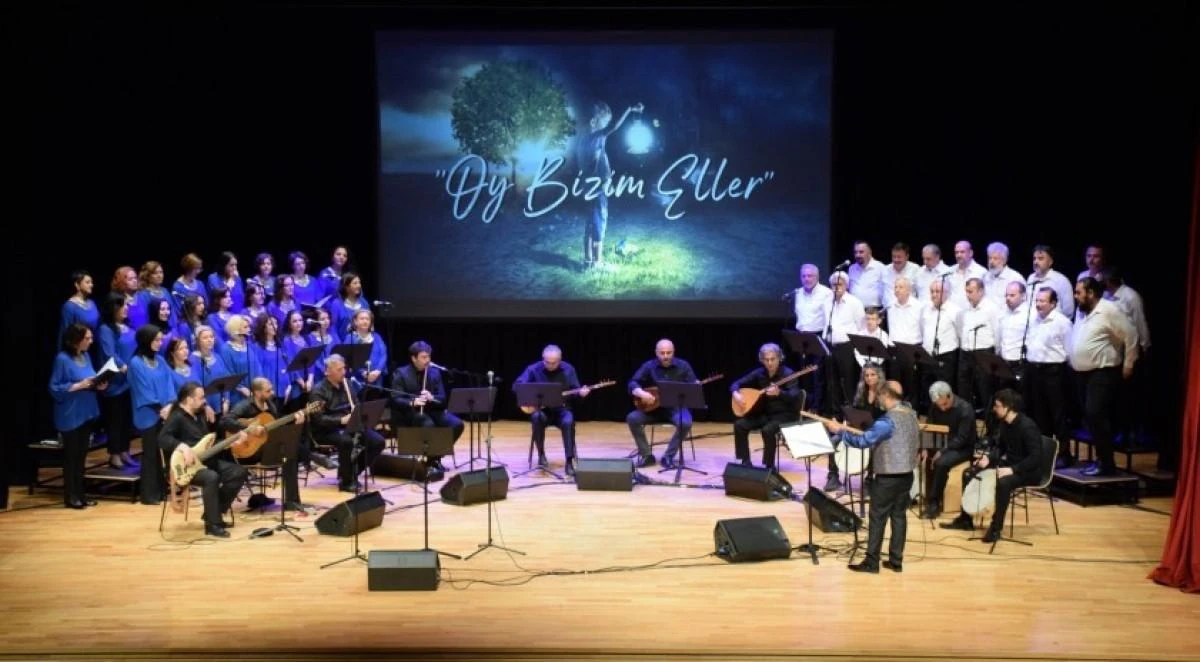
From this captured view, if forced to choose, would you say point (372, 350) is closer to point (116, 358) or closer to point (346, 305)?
point (346, 305)

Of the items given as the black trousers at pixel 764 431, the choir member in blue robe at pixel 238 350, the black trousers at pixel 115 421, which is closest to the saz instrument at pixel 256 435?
the choir member in blue robe at pixel 238 350

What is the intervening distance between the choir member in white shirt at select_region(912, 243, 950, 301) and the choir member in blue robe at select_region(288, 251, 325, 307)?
678 cm

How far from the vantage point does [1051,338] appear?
11508mm

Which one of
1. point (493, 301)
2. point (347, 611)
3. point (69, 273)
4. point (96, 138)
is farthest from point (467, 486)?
point (96, 138)

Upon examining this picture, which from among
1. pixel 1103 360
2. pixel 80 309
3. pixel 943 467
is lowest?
pixel 943 467

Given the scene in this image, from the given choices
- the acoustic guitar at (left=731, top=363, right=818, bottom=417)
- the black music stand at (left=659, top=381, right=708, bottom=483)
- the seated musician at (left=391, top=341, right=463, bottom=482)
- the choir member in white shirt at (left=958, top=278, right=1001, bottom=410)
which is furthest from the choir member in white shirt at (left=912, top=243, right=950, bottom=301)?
the seated musician at (left=391, top=341, right=463, bottom=482)

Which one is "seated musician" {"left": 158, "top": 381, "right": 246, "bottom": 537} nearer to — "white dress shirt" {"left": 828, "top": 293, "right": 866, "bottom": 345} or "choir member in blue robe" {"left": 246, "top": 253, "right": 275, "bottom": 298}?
"choir member in blue robe" {"left": 246, "top": 253, "right": 275, "bottom": 298}

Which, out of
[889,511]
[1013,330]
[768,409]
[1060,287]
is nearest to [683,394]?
[768,409]

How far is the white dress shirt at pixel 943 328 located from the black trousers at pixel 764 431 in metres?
1.82

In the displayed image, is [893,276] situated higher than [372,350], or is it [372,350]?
[893,276]

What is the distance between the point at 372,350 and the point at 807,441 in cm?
551

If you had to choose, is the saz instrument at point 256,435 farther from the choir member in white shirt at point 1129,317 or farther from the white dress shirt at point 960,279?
the choir member in white shirt at point 1129,317

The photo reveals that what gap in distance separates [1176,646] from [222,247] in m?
11.7

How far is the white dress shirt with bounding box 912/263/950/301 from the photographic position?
43.7 ft
